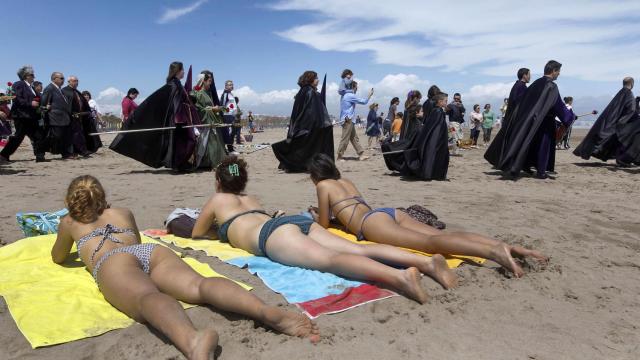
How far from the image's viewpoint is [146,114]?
28.5 ft

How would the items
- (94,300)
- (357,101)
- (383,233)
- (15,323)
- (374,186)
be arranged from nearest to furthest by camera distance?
(15,323) → (94,300) → (383,233) → (374,186) → (357,101)

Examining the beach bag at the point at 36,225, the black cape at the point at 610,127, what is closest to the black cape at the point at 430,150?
the black cape at the point at 610,127

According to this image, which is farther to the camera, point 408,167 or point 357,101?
point 357,101

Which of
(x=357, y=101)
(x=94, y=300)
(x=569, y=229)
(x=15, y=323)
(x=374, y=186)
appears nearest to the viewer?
(x=15, y=323)

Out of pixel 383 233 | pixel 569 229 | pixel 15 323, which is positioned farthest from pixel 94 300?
pixel 569 229

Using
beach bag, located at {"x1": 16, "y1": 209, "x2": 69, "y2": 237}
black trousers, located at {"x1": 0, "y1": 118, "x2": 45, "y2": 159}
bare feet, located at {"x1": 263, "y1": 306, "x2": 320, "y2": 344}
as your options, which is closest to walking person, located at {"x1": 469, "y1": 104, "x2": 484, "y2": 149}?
black trousers, located at {"x1": 0, "y1": 118, "x2": 45, "y2": 159}

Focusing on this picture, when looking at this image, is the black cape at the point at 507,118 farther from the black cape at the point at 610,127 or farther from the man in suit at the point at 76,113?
the man in suit at the point at 76,113

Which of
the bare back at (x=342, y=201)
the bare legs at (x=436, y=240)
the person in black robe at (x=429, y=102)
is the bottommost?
the bare legs at (x=436, y=240)

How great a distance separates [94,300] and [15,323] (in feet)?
1.36

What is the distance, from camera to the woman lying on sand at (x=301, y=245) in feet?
9.99

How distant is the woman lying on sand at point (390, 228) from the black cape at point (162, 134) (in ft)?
15.7

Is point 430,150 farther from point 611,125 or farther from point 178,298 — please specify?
point 178,298

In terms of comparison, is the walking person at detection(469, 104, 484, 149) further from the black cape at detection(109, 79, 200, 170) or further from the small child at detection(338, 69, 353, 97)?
the black cape at detection(109, 79, 200, 170)

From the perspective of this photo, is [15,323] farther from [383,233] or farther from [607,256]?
[607,256]
